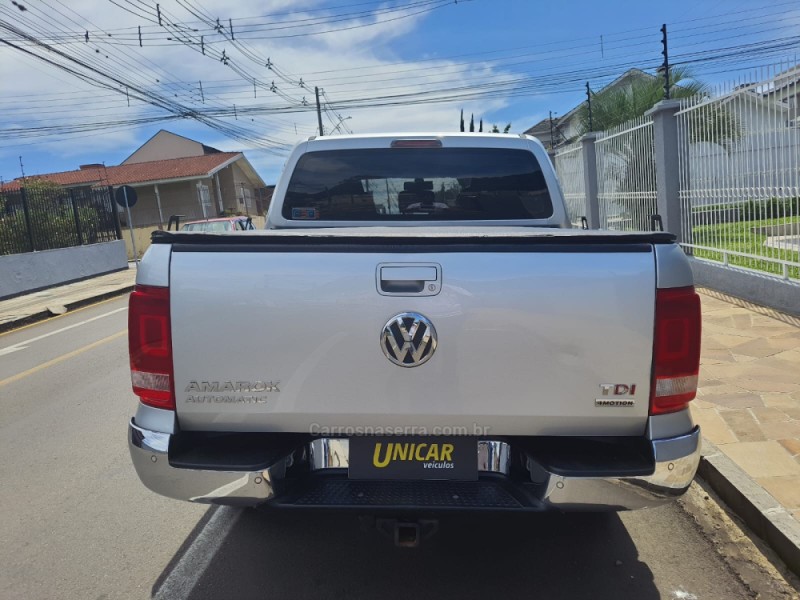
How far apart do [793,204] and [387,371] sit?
6.16m

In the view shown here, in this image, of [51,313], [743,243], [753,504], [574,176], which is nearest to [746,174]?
[743,243]

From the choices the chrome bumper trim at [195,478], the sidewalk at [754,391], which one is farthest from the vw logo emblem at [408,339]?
the sidewalk at [754,391]

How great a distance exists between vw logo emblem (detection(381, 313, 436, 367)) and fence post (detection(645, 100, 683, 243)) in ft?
27.9

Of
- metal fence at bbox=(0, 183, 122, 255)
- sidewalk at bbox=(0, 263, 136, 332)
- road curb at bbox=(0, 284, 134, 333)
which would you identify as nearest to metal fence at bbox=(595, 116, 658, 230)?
sidewalk at bbox=(0, 263, 136, 332)

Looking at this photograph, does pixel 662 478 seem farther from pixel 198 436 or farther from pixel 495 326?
pixel 198 436

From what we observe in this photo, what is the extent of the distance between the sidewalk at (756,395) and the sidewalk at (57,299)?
11295 mm

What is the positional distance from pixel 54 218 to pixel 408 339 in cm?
1854

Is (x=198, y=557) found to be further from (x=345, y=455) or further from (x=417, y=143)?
(x=417, y=143)

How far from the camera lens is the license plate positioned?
2.61 meters

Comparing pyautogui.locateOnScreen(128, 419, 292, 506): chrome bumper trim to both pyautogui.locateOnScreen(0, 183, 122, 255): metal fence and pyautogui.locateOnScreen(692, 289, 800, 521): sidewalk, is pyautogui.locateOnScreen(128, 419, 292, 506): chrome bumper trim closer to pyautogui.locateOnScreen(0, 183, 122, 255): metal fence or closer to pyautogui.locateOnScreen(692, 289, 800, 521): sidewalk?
pyautogui.locateOnScreen(692, 289, 800, 521): sidewalk

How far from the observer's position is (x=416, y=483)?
265cm

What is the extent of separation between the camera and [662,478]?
247cm

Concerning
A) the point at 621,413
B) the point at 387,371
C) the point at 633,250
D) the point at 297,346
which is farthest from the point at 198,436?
the point at 633,250

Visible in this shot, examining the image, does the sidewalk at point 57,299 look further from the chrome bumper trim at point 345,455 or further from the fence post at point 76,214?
the chrome bumper trim at point 345,455
